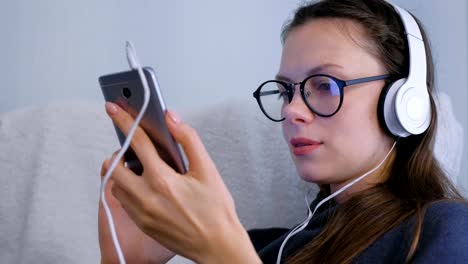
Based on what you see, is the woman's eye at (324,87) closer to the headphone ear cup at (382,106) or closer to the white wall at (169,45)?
the headphone ear cup at (382,106)

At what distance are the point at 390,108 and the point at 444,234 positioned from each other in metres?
0.23

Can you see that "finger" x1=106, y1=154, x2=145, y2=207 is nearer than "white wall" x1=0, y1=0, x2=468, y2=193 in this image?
Yes

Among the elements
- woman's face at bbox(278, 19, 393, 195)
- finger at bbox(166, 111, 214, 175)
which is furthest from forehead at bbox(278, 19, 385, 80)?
finger at bbox(166, 111, 214, 175)

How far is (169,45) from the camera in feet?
4.21

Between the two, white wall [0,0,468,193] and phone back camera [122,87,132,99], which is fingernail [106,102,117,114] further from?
white wall [0,0,468,193]

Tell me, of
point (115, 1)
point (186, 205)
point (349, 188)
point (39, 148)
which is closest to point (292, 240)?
point (349, 188)

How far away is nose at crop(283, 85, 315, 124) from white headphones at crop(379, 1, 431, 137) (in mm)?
119

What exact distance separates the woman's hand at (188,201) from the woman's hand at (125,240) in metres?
0.20

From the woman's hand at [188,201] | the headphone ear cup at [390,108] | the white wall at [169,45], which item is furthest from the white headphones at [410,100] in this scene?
the white wall at [169,45]

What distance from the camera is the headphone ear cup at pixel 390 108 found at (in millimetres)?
805

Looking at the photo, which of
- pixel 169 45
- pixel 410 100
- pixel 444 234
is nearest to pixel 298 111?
pixel 410 100

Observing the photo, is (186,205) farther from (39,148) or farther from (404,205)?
(39,148)

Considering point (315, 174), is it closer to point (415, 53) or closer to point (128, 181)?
point (415, 53)

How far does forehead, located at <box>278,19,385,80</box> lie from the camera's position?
2.70 ft
